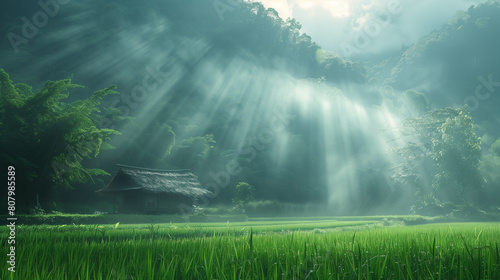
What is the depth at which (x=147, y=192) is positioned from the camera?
28594 mm

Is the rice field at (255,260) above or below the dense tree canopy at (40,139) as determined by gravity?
below

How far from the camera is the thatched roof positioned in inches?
1135

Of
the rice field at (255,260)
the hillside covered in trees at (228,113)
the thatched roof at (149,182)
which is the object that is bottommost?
the rice field at (255,260)


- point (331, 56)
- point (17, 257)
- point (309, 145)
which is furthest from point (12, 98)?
point (331, 56)

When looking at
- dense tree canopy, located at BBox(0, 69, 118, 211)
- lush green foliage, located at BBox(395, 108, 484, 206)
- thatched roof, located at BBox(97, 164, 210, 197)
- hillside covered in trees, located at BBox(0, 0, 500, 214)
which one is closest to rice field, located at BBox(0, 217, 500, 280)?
dense tree canopy, located at BBox(0, 69, 118, 211)

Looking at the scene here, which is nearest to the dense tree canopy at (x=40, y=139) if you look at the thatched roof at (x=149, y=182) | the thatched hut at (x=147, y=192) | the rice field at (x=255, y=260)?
the thatched roof at (x=149, y=182)

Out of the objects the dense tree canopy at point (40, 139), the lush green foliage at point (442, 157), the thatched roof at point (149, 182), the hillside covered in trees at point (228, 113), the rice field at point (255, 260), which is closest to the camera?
the rice field at point (255, 260)

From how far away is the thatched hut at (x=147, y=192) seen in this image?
94.7ft

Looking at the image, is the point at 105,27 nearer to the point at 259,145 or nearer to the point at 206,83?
the point at 206,83

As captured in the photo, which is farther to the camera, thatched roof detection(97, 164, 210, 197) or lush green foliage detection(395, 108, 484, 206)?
lush green foliage detection(395, 108, 484, 206)

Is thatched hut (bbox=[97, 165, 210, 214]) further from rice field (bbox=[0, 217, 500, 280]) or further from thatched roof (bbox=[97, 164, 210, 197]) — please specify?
rice field (bbox=[0, 217, 500, 280])

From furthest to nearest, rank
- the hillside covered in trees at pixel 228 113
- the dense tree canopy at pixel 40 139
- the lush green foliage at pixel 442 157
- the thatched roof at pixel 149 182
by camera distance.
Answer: the lush green foliage at pixel 442 157
the thatched roof at pixel 149 182
the hillside covered in trees at pixel 228 113
the dense tree canopy at pixel 40 139

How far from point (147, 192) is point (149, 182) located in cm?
125

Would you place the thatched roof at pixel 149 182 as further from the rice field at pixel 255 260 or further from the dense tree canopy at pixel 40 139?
the rice field at pixel 255 260
